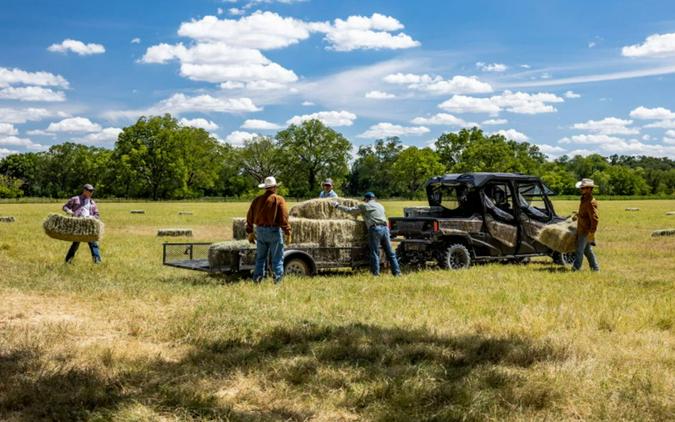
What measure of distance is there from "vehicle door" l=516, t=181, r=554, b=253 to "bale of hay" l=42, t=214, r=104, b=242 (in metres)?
8.96

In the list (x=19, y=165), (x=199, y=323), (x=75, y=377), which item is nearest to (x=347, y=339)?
(x=199, y=323)

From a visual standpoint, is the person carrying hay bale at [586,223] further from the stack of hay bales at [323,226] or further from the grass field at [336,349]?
the stack of hay bales at [323,226]

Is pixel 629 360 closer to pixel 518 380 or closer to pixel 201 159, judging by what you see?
pixel 518 380

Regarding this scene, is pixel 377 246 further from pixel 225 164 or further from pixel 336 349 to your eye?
pixel 225 164

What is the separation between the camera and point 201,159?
325 ft

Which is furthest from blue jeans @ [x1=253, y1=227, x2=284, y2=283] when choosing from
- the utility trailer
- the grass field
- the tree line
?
the tree line

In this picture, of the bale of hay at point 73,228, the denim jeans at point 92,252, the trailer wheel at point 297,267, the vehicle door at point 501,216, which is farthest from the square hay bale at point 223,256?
the vehicle door at point 501,216

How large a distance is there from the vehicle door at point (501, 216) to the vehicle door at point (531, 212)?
185mm

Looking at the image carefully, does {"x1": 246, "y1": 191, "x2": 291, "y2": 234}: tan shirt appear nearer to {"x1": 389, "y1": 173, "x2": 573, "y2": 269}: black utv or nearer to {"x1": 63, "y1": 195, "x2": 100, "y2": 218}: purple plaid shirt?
{"x1": 389, "y1": 173, "x2": 573, "y2": 269}: black utv

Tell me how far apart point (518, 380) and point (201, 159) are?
97.0m

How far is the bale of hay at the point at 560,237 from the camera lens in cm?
1330

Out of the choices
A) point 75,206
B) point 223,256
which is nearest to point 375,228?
point 223,256

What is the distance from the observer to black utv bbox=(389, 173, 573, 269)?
13.2 m

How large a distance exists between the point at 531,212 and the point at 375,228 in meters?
4.08
